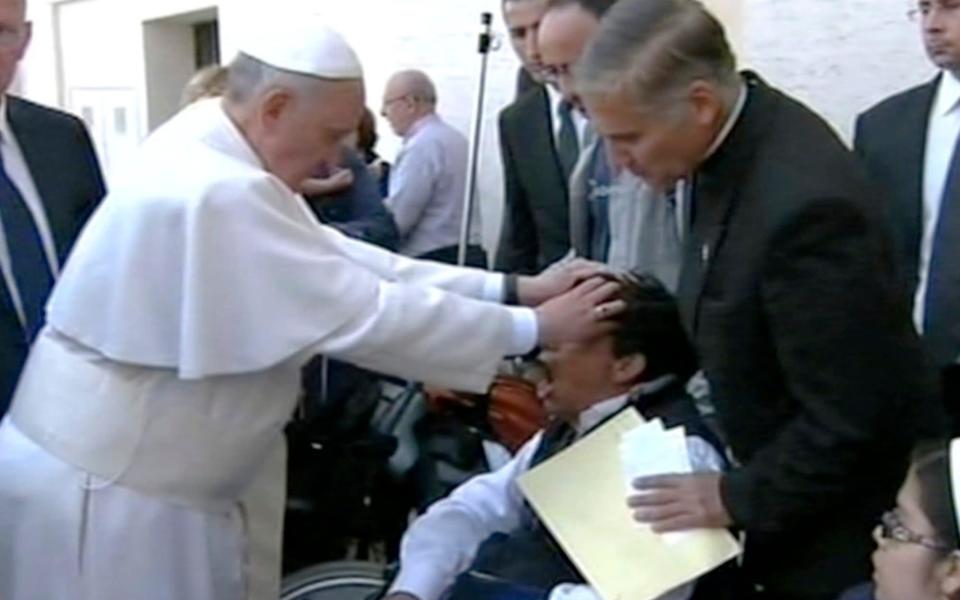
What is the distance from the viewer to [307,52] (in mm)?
2367

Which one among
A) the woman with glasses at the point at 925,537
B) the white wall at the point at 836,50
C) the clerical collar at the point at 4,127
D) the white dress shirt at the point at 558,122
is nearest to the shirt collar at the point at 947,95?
the white dress shirt at the point at 558,122

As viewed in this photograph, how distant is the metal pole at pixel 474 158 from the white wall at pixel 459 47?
0.23 meters

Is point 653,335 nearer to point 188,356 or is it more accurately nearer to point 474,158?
point 188,356

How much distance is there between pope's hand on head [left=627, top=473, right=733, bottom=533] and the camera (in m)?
2.04

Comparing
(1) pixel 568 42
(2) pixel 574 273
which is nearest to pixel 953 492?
(2) pixel 574 273

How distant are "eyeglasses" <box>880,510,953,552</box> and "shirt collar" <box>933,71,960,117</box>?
Result: 1287 millimetres

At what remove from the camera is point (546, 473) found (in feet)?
7.82

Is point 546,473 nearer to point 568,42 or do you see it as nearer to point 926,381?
point 926,381

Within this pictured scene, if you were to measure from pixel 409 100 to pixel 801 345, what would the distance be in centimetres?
436

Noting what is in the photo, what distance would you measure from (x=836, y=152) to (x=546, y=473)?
714mm

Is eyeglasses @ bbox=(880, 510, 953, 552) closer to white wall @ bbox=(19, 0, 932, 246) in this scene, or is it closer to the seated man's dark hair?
the seated man's dark hair

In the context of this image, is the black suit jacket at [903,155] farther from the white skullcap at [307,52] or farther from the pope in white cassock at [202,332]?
the white skullcap at [307,52]

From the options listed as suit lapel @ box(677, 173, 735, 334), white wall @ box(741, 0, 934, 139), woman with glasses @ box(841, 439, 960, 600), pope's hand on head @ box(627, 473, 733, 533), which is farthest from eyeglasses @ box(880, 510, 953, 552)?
white wall @ box(741, 0, 934, 139)

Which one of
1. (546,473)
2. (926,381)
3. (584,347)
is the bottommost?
(546,473)
